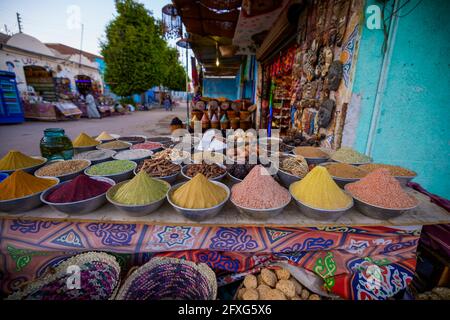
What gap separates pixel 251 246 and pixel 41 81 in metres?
16.0

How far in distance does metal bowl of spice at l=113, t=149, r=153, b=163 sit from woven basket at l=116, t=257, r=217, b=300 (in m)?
0.78

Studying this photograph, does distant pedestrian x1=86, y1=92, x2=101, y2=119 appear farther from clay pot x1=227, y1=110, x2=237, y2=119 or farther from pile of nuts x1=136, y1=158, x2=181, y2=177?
pile of nuts x1=136, y1=158, x2=181, y2=177

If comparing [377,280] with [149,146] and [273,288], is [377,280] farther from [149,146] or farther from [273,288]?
[149,146]

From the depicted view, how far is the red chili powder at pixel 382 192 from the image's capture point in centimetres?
101

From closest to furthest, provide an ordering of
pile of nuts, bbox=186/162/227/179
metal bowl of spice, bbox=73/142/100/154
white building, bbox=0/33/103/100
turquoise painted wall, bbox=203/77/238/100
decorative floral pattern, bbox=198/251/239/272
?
decorative floral pattern, bbox=198/251/239/272 < pile of nuts, bbox=186/162/227/179 < metal bowl of spice, bbox=73/142/100/154 < white building, bbox=0/33/103/100 < turquoise painted wall, bbox=203/77/238/100

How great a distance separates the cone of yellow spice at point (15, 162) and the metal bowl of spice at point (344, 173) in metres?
2.08

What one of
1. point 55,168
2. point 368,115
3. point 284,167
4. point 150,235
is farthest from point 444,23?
point 55,168

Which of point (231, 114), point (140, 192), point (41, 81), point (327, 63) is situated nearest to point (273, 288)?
point (140, 192)

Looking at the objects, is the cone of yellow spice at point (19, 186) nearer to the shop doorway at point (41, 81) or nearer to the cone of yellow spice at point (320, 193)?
the cone of yellow spice at point (320, 193)

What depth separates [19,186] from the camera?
1.03 meters

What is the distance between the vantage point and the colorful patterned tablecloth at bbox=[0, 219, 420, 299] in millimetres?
1102

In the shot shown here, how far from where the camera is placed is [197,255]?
1238mm

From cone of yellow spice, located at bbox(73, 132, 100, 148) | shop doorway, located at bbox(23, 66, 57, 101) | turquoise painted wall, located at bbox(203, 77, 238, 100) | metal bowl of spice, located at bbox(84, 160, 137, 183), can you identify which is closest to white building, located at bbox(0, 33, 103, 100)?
shop doorway, located at bbox(23, 66, 57, 101)
